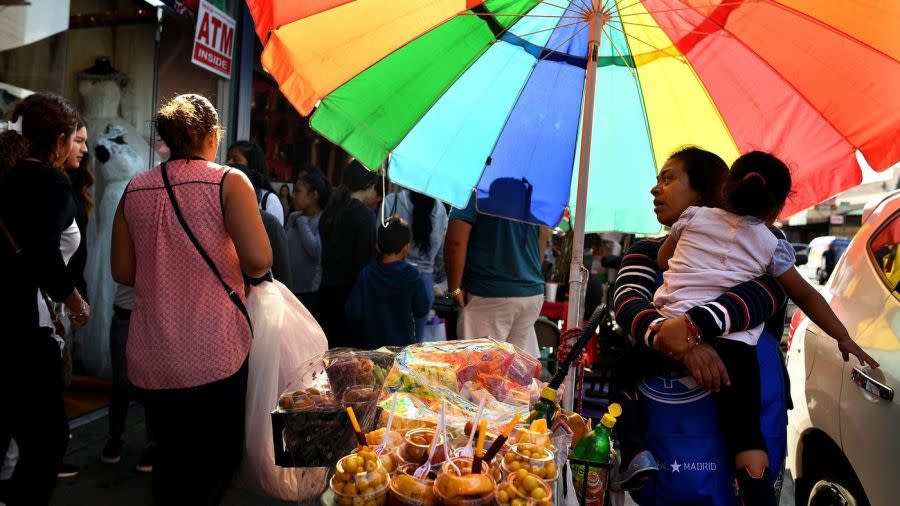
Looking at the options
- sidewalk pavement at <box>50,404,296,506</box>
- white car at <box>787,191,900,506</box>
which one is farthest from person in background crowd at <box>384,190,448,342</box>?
white car at <box>787,191,900,506</box>

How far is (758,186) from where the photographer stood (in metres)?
2.16

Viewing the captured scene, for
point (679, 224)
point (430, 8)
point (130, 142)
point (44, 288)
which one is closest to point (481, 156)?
point (430, 8)

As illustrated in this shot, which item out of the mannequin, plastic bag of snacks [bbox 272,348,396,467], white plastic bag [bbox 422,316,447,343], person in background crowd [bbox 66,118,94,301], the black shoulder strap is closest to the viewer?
plastic bag of snacks [bbox 272,348,396,467]

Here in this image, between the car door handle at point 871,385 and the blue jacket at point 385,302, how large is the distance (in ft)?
8.50

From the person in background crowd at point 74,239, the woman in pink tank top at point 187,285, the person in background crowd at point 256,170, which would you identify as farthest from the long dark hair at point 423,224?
the woman in pink tank top at point 187,285

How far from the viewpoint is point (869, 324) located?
2820 mm

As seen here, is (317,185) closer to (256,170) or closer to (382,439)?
(256,170)

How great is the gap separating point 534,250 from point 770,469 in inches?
94.4

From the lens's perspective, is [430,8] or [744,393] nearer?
[744,393]

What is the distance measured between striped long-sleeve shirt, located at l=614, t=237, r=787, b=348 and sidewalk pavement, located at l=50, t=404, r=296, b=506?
2.36m

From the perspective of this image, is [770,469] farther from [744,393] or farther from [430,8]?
[430,8]

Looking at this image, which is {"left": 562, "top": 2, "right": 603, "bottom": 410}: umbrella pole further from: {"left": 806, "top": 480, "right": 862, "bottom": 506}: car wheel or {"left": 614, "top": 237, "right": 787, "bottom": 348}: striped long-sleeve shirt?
{"left": 806, "top": 480, "right": 862, "bottom": 506}: car wheel

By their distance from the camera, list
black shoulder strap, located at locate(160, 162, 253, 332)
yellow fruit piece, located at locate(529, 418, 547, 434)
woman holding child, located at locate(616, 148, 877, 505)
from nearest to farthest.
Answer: yellow fruit piece, located at locate(529, 418, 547, 434) → woman holding child, located at locate(616, 148, 877, 505) → black shoulder strap, located at locate(160, 162, 253, 332)

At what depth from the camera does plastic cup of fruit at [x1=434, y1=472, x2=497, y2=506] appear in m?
1.52
